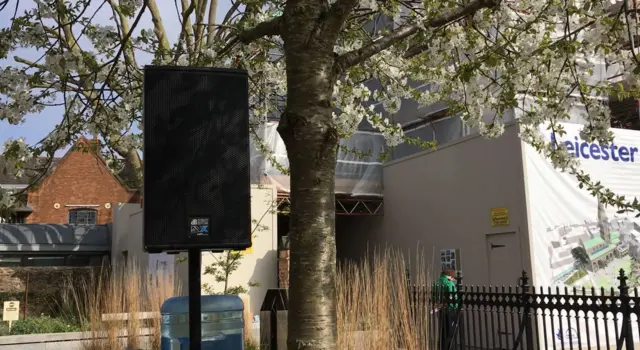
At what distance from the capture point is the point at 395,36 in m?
4.00

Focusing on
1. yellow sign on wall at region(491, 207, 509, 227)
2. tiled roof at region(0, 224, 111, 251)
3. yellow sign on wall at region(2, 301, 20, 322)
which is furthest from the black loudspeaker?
tiled roof at region(0, 224, 111, 251)

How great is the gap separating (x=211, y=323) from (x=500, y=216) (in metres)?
7.81

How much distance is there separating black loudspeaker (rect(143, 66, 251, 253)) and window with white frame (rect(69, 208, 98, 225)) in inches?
1090

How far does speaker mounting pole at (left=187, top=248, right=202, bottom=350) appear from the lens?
333 cm

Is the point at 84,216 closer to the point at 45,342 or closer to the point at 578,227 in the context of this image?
the point at 45,342

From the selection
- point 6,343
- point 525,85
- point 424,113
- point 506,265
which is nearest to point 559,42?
point 525,85

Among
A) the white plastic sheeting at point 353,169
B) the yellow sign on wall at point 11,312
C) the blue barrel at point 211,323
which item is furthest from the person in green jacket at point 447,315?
the white plastic sheeting at point 353,169

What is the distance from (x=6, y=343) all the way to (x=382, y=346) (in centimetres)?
610

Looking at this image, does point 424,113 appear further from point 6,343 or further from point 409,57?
point 6,343

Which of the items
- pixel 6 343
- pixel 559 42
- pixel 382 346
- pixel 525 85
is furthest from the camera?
pixel 6 343

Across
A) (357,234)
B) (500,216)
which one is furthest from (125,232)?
(500,216)

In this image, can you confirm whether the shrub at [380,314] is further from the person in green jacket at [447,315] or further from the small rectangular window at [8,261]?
the small rectangular window at [8,261]

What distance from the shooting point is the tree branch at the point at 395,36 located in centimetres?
347

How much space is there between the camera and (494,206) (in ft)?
36.3
